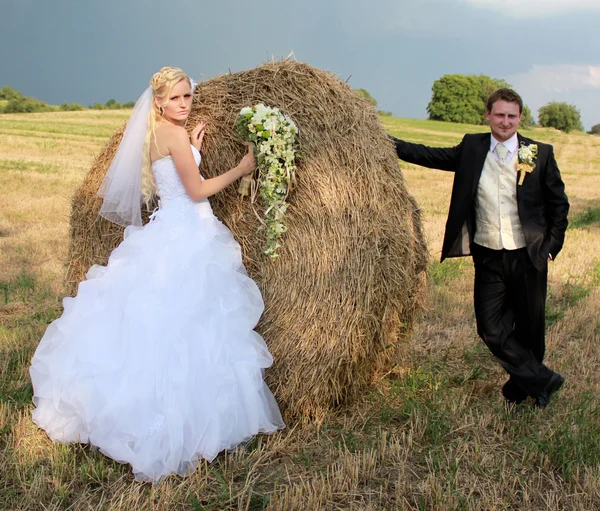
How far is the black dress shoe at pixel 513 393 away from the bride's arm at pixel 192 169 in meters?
2.34

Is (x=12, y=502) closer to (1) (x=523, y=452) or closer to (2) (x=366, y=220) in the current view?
(2) (x=366, y=220)

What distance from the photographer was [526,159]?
399 cm

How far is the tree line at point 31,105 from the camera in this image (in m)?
52.8

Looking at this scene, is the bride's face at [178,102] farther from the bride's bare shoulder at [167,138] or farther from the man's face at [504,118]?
the man's face at [504,118]

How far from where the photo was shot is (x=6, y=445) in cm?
365

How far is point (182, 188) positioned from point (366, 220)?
1213mm

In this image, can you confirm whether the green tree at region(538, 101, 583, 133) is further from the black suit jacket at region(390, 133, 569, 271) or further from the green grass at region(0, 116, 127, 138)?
the black suit jacket at region(390, 133, 569, 271)

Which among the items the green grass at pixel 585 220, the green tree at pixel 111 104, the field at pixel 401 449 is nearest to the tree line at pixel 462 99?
the green tree at pixel 111 104

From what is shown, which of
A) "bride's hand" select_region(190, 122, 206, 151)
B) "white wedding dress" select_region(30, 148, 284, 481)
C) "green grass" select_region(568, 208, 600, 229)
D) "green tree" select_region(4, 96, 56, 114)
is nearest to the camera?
"white wedding dress" select_region(30, 148, 284, 481)

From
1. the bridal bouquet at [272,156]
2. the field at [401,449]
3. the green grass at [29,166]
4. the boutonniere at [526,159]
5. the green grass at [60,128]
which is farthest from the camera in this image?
the green grass at [60,128]

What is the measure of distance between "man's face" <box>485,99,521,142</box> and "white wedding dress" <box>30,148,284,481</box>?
6.15 ft

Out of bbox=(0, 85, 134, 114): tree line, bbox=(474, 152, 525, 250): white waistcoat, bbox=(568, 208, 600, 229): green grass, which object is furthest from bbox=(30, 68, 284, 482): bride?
bbox=(0, 85, 134, 114): tree line

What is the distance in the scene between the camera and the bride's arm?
3938 millimetres

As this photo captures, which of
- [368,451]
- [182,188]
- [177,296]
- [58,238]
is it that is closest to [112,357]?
[177,296]
